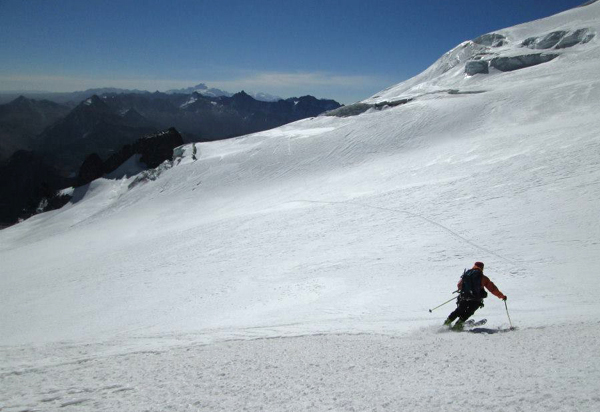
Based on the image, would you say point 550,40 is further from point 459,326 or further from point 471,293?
point 459,326

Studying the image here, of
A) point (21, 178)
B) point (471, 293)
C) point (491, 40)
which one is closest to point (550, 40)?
point (491, 40)

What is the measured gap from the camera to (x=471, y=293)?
9281 mm

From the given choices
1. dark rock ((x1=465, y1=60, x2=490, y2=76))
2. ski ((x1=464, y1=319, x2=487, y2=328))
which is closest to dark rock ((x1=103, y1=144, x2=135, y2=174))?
dark rock ((x1=465, y1=60, x2=490, y2=76))

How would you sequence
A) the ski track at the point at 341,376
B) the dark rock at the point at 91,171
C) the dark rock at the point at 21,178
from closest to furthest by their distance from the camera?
the ski track at the point at 341,376 → the dark rock at the point at 91,171 → the dark rock at the point at 21,178

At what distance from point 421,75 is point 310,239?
92.6 meters

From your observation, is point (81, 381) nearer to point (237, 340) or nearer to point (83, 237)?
point (237, 340)

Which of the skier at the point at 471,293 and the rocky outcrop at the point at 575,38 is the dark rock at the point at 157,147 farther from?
the rocky outcrop at the point at 575,38

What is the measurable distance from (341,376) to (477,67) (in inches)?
3096

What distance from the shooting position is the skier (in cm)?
927

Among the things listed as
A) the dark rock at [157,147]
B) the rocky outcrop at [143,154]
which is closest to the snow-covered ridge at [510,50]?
the dark rock at [157,147]

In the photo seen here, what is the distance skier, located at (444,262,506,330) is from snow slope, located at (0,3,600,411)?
0.58 m

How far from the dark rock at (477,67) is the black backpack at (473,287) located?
2849 inches

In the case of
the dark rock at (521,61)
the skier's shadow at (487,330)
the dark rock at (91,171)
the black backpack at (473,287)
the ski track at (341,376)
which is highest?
the dark rock at (521,61)

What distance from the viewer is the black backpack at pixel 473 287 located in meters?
9.26
